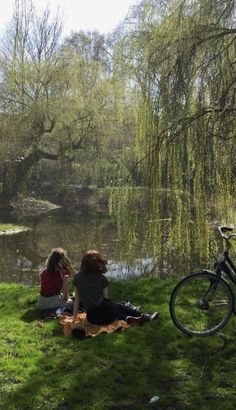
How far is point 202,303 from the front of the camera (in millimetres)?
5023

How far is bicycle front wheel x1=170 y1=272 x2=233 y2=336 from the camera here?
4.86 meters

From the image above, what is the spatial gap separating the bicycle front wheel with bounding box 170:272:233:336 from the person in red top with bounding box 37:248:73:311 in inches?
63.1

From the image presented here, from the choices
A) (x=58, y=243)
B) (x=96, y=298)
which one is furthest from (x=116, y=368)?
(x=58, y=243)

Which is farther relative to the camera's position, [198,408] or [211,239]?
[211,239]

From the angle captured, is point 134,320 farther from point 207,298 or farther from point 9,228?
point 9,228

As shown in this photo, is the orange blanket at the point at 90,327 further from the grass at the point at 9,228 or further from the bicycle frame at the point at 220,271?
the grass at the point at 9,228

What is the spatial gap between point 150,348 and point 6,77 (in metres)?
22.0

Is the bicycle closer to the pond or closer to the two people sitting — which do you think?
the two people sitting

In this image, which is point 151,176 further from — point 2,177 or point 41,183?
point 41,183

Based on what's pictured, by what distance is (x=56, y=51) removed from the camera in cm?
2595

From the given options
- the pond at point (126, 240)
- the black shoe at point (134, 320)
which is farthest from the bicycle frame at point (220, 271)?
the pond at point (126, 240)

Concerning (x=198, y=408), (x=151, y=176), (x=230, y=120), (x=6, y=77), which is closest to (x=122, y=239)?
(x=151, y=176)

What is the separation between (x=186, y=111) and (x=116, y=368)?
3887 millimetres

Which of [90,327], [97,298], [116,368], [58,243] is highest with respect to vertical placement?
[97,298]
